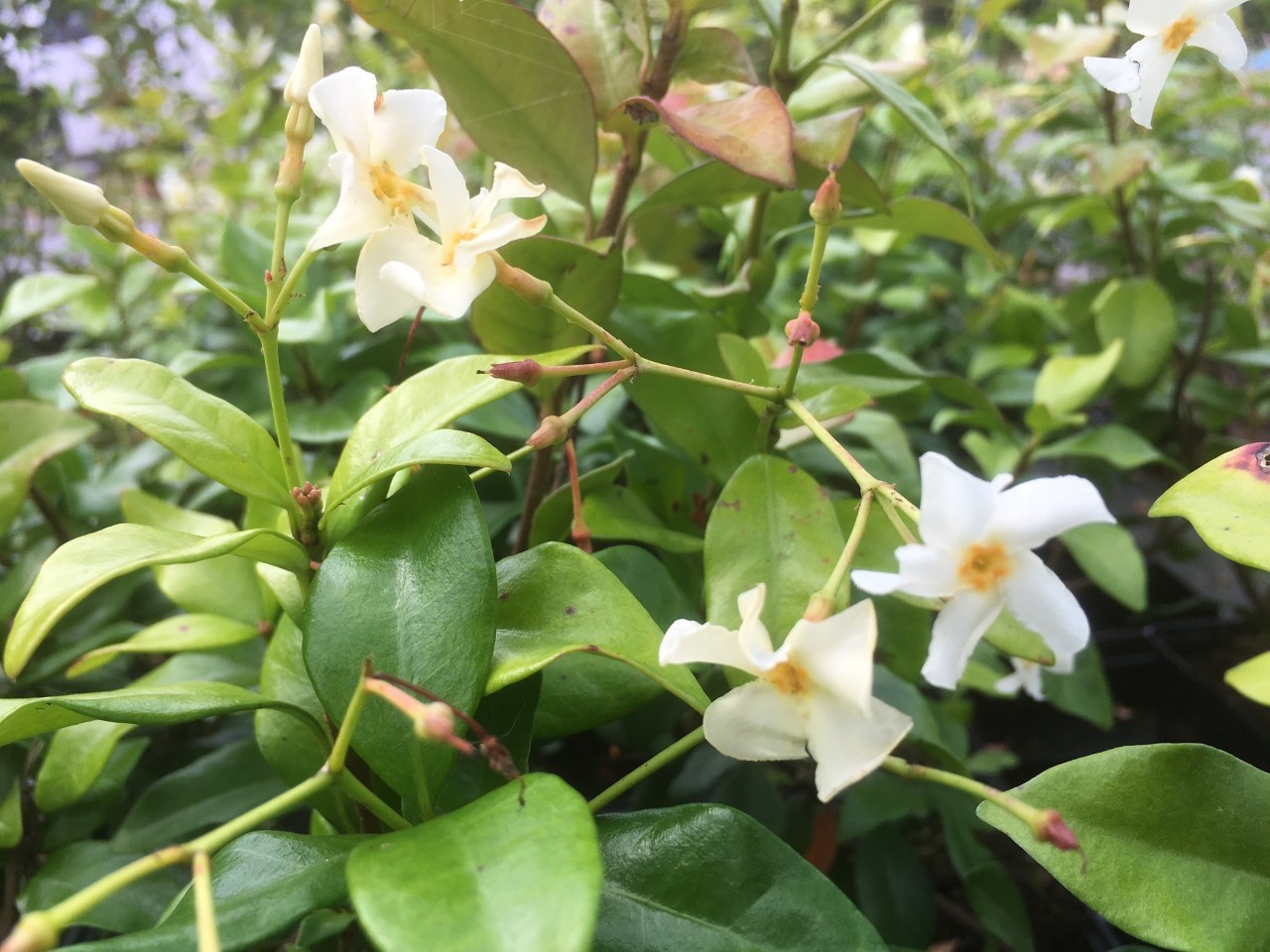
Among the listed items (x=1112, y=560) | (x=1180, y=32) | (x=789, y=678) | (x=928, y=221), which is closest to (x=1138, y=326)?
(x=1112, y=560)

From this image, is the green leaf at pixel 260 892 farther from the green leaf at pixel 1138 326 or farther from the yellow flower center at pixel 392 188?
the green leaf at pixel 1138 326

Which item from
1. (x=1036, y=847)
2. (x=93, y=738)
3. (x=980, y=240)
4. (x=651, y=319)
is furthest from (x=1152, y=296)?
(x=93, y=738)

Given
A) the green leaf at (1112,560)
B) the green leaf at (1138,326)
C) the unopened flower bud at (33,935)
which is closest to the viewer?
the unopened flower bud at (33,935)

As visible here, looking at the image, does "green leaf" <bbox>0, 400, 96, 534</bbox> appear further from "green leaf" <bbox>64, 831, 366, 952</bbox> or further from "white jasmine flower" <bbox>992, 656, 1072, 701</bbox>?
"white jasmine flower" <bbox>992, 656, 1072, 701</bbox>

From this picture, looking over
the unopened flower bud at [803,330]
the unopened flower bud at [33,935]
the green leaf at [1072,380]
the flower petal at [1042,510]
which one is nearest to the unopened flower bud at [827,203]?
the unopened flower bud at [803,330]

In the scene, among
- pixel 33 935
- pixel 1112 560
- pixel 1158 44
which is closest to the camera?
pixel 33 935

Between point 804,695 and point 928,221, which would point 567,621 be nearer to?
point 804,695
